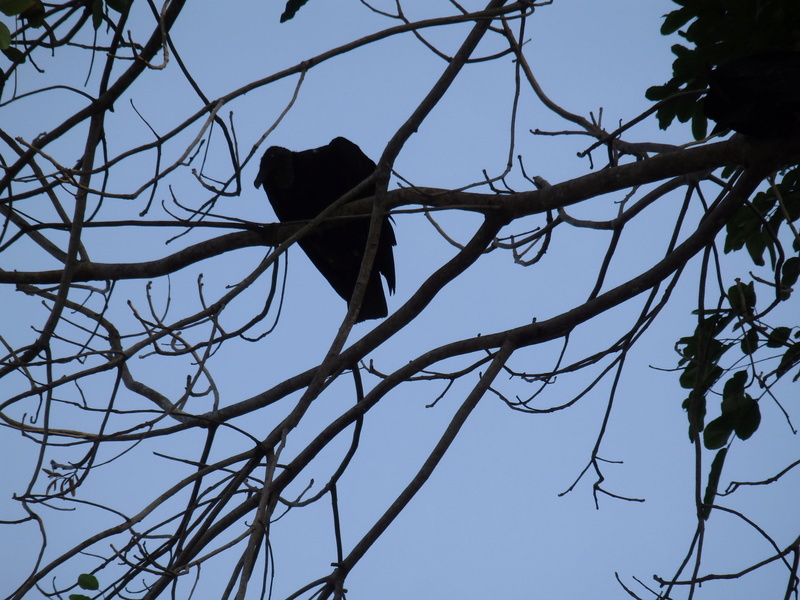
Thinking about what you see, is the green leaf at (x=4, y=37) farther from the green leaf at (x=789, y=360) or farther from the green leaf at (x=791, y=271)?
the green leaf at (x=791, y=271)

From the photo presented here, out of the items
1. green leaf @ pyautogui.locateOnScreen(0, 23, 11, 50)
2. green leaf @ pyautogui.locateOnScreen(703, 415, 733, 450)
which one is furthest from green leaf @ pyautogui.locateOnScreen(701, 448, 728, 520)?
green leaf @ pyautogui.locateOnScreen(0, 23, 11, 50)

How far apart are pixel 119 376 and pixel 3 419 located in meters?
0.34

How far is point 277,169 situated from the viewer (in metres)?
3.58

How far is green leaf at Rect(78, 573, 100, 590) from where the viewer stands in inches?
65.8

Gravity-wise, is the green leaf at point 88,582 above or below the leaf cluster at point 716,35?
below

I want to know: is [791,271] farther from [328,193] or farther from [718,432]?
[328,193]

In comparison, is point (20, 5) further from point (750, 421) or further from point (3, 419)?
point (750, 421)

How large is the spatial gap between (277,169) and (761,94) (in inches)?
88.4

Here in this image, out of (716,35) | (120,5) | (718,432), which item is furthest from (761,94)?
(120,5)

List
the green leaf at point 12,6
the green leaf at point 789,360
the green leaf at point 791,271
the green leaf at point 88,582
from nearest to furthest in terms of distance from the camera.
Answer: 1. the green leaf at point 88,582
2. the green leaf at point 12,6
3. the green leaf at point 789,360
4. the green leaf at point 791,271

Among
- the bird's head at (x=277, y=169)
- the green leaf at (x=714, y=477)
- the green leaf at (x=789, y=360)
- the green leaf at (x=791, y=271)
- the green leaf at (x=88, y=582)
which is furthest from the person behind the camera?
the bird's head at (x=277, y=169)

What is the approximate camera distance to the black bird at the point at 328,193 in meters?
3.59

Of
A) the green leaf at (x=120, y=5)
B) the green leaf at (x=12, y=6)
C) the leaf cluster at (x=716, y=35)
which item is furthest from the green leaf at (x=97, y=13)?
the leaf cluster at (x=716, y=35)

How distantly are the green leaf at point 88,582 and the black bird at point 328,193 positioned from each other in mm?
2064
